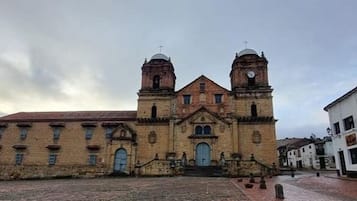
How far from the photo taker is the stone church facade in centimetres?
3222

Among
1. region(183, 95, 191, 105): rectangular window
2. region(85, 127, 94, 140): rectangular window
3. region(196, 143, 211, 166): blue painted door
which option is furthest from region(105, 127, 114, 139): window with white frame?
A: region(196, 143, 211, 166): blue painted door

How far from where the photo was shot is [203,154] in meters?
32.8

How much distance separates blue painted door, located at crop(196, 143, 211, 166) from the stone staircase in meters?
2.24

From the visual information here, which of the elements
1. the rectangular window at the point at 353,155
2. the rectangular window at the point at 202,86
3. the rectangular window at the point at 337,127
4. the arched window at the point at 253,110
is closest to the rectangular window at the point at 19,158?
the rectangular window at the point at 202,86

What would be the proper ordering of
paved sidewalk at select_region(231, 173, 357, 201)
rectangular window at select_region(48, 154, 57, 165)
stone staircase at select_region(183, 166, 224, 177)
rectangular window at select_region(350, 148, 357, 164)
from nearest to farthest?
paved sidewalk at select_region(231, 173, 357, 201) → rectangular window at select_region(350, 148, 357, 164) → stone staircase at select_region(183, 166, 224, 177) → rectangular window at select_region(48, 154, 57, 165)

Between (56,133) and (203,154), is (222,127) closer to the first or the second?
(203,154)

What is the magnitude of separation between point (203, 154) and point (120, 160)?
10.1 metres

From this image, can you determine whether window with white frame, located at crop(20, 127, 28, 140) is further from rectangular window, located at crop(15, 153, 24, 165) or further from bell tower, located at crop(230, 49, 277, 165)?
bell tower, located at crop(230, 49, 277, 165)

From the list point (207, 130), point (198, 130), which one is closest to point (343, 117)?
point (207, 130)

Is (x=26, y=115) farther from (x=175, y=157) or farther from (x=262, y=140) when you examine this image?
(x=262, y=140)

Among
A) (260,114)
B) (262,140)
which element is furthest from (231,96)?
(262,140)

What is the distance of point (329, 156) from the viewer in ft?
169

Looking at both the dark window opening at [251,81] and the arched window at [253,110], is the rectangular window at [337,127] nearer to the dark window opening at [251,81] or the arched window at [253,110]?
the arched window at [253,110]

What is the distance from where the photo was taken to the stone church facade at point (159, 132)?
32.2 meters
